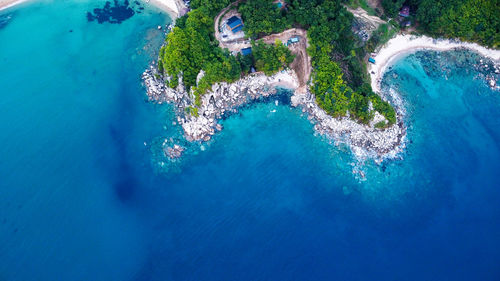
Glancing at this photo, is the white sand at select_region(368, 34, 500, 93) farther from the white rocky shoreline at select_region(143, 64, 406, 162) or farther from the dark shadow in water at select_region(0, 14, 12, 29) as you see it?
the dark shadow in water at select_region(0, 14, 12, 29)

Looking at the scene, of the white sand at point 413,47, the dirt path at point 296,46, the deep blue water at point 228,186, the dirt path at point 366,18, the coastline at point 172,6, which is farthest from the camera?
the coastline at point 172,6

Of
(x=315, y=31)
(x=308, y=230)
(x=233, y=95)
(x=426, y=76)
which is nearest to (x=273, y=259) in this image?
(x=308, y=230)

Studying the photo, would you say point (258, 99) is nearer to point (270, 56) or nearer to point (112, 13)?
point (270, 56)

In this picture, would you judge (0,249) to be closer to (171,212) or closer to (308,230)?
(171,212)

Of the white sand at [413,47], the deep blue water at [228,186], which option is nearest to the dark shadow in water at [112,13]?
the deep blue water at [228,186]

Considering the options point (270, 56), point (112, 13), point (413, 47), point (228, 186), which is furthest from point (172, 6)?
point (413, 47)

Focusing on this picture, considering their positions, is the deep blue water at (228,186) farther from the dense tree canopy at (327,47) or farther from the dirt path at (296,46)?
the dirt path at (296,46)

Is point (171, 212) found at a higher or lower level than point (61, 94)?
higher
